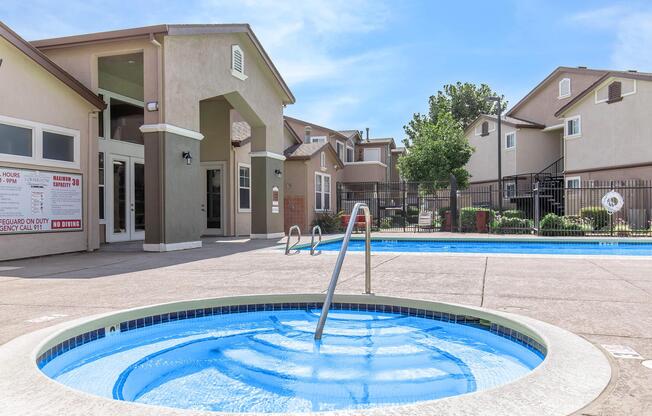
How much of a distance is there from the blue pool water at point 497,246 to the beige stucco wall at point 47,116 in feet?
21.3

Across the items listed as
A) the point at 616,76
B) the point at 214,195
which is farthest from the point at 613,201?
the point at 214,195

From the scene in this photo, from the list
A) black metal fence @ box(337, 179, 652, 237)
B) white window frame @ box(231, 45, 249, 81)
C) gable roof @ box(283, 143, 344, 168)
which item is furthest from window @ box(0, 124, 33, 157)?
black metal fence @ box(337, 179, 652, 237)

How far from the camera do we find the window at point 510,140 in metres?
29.5

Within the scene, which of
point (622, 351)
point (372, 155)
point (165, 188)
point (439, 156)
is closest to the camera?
point (622, 351)

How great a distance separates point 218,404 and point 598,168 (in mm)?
24787

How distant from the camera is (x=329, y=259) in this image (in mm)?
9984

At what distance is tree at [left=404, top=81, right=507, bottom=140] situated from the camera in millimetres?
45531

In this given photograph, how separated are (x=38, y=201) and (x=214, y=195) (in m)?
7.85

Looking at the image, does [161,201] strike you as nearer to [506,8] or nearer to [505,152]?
[506,8]

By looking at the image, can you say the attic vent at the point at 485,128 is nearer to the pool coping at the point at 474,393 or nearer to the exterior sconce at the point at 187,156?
the exterior sconce at the point at 187,156

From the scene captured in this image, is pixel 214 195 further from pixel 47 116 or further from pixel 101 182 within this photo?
pixel 47 116

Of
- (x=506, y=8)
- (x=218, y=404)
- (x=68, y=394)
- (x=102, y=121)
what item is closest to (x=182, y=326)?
(x=218, y=404)

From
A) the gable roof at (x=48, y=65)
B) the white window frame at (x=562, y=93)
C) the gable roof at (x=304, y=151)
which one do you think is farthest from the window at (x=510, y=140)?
the gable roof at (x=48, y=65)

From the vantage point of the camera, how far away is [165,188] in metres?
11.5
